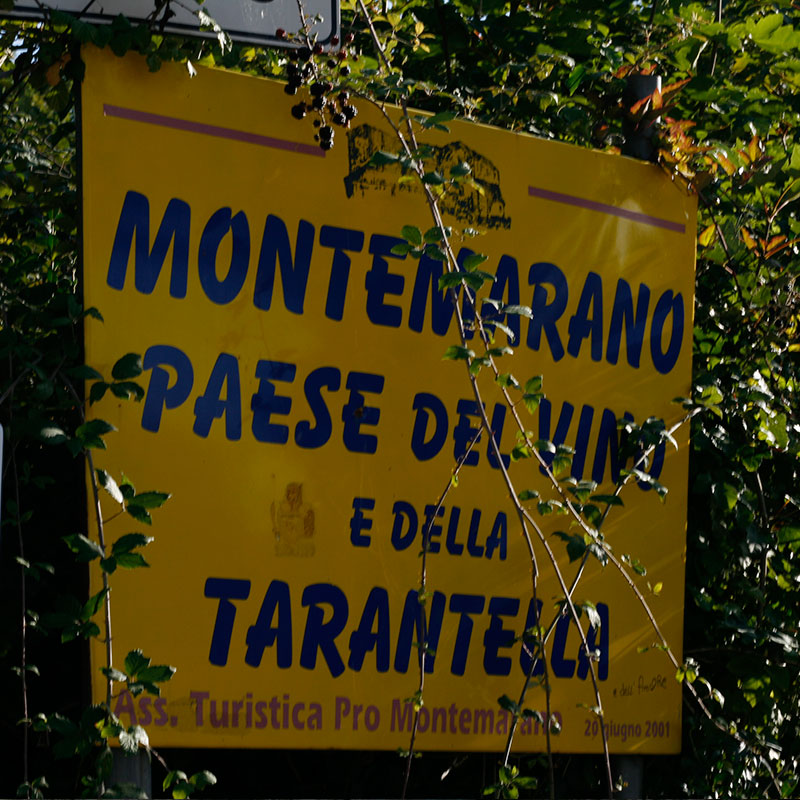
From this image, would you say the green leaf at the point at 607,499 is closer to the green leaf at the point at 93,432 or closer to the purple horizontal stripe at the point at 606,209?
the purple horizontal stripe at the point at 606,209

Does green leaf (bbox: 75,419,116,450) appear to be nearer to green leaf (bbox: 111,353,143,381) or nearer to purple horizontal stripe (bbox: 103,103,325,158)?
green leaf (bbox: 111,353,143,381)

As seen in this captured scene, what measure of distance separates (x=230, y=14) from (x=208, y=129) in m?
0.24

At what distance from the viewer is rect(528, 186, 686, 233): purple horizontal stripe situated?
291cm

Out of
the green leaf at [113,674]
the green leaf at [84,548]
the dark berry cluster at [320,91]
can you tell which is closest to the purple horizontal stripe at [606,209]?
the dark berry cluster at [320,91]

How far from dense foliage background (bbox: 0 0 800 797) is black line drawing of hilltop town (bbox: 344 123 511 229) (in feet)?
0.37

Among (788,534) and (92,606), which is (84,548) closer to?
(92,606)

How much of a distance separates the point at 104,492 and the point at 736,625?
1635 millimetres

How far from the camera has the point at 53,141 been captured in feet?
10.5

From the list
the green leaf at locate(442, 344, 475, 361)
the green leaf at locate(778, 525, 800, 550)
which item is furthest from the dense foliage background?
the green leaf at locate(442, 344, 475, 361)

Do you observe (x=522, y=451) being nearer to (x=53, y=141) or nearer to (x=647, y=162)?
(x=647, y=162)

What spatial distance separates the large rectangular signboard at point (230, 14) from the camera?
7.70 ft

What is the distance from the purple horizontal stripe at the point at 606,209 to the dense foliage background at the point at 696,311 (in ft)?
0.47

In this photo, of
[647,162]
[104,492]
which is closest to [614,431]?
[647,162]

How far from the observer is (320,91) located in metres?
2.51
